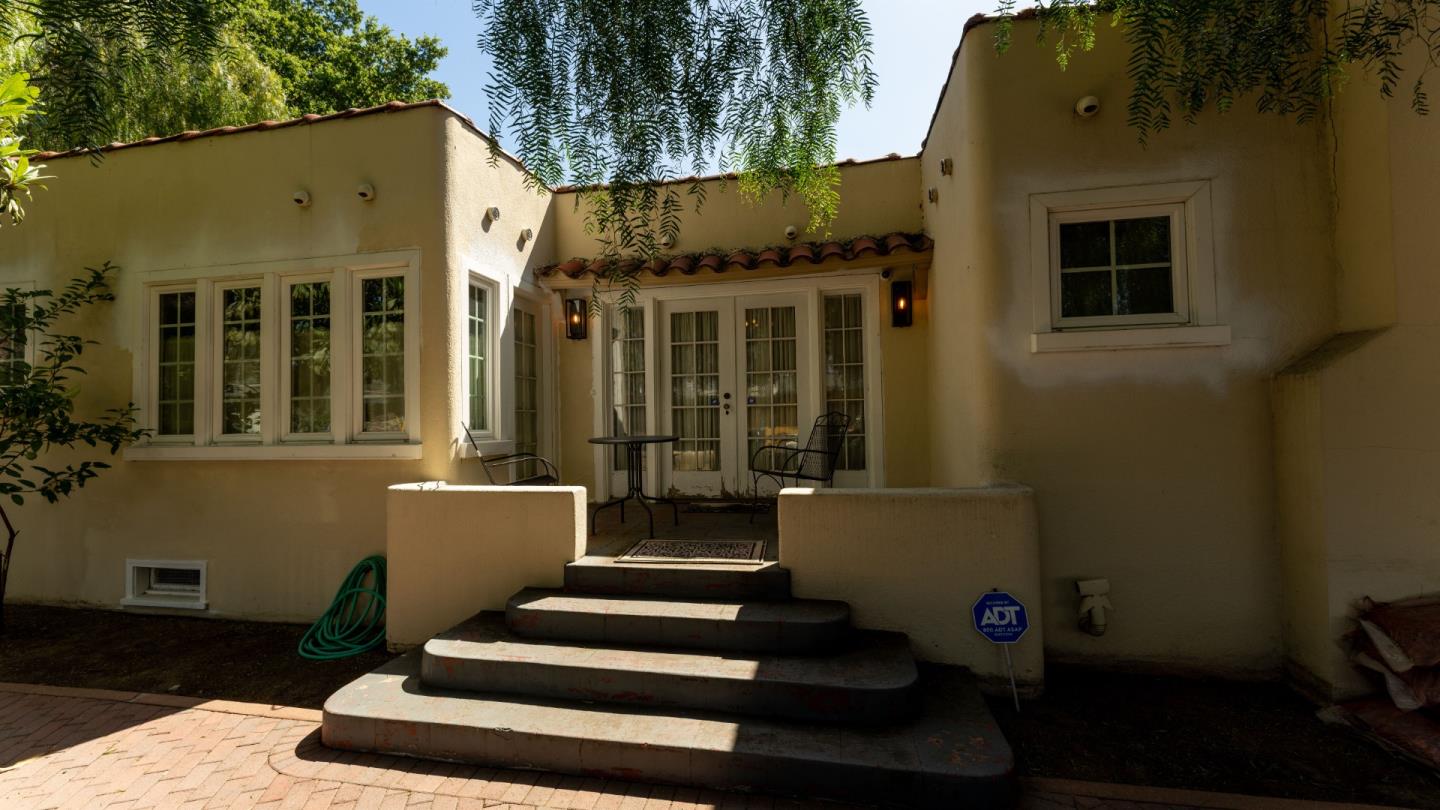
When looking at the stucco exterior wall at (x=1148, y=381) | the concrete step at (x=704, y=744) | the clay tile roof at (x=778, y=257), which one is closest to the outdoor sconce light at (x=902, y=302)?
the clay tile roof at (x=778, y=257)

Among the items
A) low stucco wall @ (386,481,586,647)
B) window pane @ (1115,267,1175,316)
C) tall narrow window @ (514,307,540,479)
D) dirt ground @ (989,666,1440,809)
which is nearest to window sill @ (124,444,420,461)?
low stucco wall @ (386,481,586,647)

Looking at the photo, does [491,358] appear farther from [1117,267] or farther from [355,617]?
[1117,267]

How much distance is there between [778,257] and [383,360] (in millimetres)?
3714

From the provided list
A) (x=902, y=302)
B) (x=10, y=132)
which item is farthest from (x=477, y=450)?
(x=902, y=302)

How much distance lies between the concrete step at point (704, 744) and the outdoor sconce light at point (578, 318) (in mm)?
4080

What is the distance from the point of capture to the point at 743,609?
3.88 metres

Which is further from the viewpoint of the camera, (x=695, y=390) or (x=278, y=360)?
(x=695, y=390)

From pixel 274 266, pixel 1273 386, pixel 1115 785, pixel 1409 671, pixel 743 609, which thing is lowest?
pixel 1115 785

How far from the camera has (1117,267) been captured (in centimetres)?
437

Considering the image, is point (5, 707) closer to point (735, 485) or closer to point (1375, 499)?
point (735, 485)

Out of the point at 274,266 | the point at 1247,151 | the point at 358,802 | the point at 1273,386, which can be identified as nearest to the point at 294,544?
the point at 274,266

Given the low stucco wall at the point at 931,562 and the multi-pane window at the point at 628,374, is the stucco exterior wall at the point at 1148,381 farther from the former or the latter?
the multi-pane window at the point at 628,374

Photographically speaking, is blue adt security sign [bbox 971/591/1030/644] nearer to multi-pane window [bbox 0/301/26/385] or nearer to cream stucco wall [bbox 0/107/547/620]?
cream stucco wall [bbox 0/107/547/620]

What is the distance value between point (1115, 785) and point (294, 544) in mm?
6063
